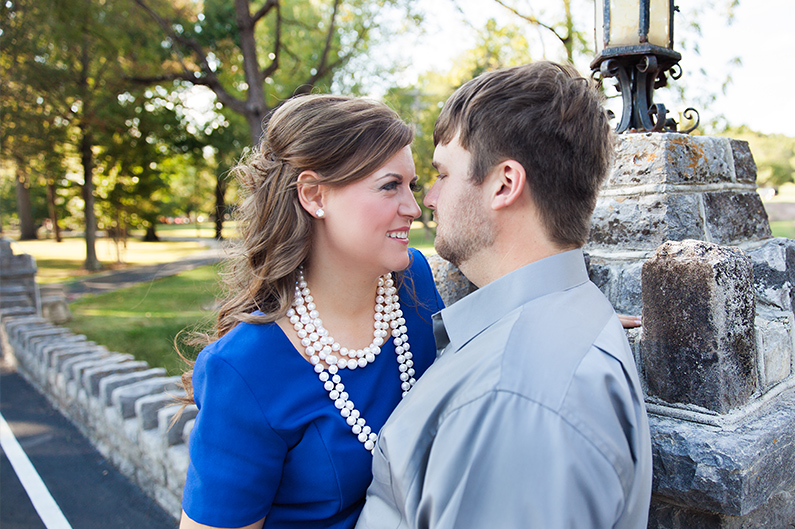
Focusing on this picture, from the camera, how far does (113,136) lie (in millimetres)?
19109

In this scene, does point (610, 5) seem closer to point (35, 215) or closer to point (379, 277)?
point (379, 277)

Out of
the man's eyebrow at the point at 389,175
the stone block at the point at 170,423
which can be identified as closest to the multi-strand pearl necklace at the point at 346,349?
the man's eyebrow at the point at 389,175

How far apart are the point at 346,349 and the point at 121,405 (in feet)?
11.4

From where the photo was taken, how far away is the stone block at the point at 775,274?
2043 mm

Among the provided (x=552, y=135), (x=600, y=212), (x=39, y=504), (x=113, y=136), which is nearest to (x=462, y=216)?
(x=552, y=135)

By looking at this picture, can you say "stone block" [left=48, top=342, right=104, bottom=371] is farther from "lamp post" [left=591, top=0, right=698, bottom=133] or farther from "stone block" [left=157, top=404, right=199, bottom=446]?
"lamp post" [left=591, top=0, right=698, bottom=133]

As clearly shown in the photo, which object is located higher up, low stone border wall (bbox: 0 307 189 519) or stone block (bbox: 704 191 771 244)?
stone block (bbox: 704 191 771 244)

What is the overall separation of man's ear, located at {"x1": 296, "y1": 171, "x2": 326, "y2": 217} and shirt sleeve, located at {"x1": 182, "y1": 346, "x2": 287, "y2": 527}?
697 millimetres

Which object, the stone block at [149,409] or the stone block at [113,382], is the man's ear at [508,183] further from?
the stone block at [113,382]

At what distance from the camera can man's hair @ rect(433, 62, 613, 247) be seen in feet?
5.08

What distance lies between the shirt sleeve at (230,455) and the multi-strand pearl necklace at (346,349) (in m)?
0.28

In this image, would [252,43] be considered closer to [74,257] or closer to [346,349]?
[346,349]

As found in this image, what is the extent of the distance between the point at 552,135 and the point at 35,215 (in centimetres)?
4873

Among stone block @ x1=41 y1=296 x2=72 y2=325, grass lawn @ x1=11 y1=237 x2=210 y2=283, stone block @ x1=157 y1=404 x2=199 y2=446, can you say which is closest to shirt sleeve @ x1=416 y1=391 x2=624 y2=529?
stone block @ x1=157 y1=404 x2=199 y2=446
